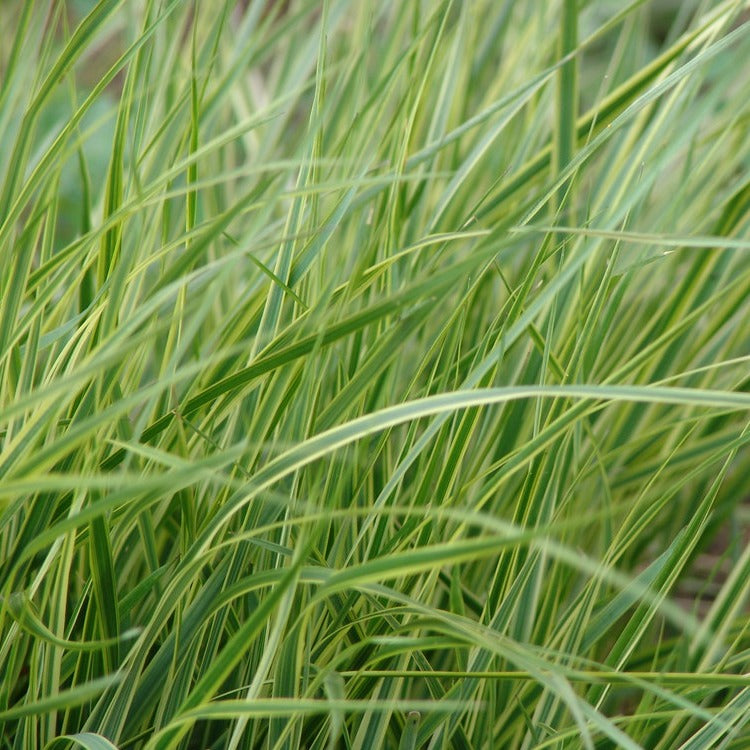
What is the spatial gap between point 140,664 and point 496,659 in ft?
0.79

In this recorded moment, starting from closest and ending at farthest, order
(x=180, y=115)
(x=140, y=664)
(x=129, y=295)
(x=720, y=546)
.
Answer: (x=140, y=664), (x=129, y=295), (x=180, y=115), (x=720, y=546)

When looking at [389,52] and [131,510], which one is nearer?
[131,510]

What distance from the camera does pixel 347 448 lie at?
21.4 inches

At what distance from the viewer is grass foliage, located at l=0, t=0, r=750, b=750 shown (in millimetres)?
470

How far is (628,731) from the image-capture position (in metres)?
0.65

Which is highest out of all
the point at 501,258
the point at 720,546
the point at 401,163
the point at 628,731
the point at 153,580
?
the point at 401,163

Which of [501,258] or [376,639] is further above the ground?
[501,258]

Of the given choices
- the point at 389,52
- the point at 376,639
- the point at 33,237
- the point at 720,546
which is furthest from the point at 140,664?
the point at 720,546

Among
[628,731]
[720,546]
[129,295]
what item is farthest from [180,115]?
[720,546]

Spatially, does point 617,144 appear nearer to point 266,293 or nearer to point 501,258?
point 501,258

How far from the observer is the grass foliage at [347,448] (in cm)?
47

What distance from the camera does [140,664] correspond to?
1.96 feet

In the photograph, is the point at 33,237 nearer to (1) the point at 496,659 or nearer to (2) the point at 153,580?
(2) the point at 153,580

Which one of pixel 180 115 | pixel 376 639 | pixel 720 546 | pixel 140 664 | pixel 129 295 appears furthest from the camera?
pixel 720 546
